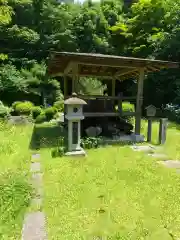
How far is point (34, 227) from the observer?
2523 millimetres

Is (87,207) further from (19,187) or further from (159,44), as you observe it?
(159,44)

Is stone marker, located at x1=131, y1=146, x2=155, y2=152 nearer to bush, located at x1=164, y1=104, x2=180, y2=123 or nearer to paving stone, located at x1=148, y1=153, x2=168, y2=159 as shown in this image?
paving stone, located at x1=148, y1=153, x2=168, y2=159

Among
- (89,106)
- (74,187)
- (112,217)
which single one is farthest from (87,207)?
(89,106)

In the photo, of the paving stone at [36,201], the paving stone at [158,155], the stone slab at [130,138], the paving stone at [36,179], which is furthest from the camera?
the stone slab at [130,138]

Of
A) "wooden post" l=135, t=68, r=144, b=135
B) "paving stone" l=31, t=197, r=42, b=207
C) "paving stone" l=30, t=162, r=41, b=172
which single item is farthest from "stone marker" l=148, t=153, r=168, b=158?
"paving stone" l=31, t=197, r=42, b=207

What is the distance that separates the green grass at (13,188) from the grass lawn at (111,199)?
320 mm

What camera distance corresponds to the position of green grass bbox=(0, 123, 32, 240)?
2539 millimetres

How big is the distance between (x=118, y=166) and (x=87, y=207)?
5.75ft

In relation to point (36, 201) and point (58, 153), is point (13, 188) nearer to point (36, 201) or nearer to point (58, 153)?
point (36, 201)

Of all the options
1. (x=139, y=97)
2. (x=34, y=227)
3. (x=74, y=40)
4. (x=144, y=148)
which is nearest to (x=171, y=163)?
(x=144, y=148)

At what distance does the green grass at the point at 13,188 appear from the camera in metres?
2.54

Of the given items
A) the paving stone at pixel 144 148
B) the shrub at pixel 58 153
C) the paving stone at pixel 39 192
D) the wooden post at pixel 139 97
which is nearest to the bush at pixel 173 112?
the wooden post at pixel 139 97

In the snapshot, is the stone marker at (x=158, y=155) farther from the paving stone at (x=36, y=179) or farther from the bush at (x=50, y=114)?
the bush at (x=50, y=114)

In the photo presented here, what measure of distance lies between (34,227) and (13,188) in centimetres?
96
